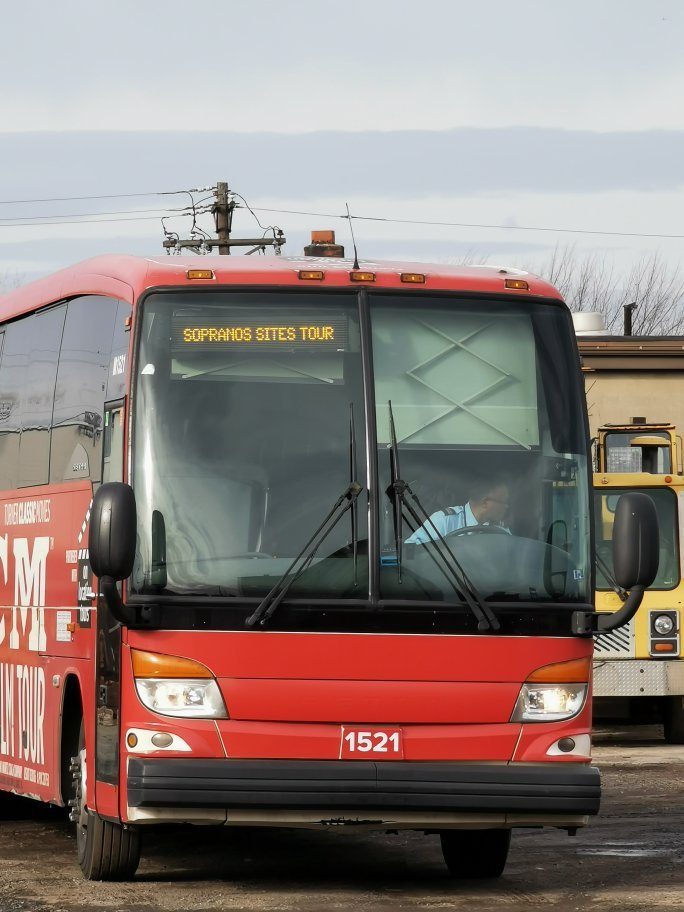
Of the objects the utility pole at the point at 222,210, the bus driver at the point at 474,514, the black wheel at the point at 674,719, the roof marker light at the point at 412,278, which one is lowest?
the black wheel at the point at 674,719

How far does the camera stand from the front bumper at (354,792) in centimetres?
884

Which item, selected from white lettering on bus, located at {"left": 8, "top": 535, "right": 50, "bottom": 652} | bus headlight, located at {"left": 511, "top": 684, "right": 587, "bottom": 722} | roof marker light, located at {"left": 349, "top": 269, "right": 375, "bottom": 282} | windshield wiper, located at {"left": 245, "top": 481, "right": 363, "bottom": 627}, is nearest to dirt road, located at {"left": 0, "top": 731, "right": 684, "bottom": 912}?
bus headlight, located at {"left": 511, "top": 684, "right": 587, "bottom": 722}

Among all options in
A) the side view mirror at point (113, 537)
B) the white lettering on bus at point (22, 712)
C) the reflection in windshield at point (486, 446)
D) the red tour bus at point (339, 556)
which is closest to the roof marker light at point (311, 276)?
the red tour bus at point (339, 556)

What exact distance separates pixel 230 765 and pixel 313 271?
8.12 ft

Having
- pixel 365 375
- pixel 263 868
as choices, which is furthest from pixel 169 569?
pixel 263 868

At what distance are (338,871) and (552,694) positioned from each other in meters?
2.01

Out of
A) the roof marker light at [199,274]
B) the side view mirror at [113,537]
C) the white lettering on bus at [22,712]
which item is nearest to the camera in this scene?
the side view mirror at [113,537]

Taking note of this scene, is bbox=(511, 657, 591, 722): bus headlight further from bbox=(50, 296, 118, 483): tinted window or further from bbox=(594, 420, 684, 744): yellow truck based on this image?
bbox=(594, 420, 684, 744): yellow truck

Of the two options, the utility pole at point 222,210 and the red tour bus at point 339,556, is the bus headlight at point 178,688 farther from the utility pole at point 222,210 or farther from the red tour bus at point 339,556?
the utility pole at point 222,210

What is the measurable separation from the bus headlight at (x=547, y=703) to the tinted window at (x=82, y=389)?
251cm

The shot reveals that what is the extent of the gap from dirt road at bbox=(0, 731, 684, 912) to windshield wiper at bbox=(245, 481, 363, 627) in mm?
1390

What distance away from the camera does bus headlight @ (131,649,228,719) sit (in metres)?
8.95

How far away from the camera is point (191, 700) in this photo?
8969 millimetres

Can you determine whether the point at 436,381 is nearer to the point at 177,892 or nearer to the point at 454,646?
the point at 454,646
